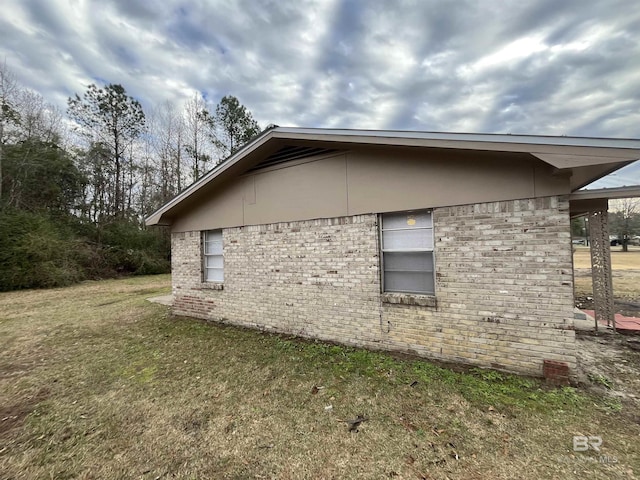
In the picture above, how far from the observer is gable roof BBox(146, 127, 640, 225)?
3059 mm

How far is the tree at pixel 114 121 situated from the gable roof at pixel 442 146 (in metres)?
20.7

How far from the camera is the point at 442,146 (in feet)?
12.7

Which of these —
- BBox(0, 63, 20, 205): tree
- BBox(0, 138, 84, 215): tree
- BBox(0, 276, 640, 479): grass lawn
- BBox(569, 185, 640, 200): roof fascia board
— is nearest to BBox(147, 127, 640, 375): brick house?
BBox(569, 185, 640, 200): roof fascia board

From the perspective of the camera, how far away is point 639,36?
5848 millimetres

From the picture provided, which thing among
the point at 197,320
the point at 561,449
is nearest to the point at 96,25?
the point at 197,320

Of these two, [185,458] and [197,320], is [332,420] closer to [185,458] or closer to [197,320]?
[185,458]

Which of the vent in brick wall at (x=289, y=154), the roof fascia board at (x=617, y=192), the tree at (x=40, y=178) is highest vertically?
the tree at (x=40, y=178)

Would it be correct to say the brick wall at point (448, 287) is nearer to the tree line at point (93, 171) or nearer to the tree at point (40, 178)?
the tree line at point (93, 171)

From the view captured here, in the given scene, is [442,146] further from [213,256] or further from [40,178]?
[40,178]

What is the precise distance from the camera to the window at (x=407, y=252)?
4.42 meters

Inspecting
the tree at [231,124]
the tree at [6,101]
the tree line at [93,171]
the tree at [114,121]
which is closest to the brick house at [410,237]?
the tree line at [93,171]

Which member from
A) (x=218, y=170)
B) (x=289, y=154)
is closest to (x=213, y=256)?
(x=218, y=170)

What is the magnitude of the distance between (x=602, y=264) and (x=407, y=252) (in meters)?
4.15

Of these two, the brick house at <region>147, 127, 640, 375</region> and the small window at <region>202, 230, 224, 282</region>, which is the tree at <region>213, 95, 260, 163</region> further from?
the brick house at <region>147, 127, 640, 375</region>
